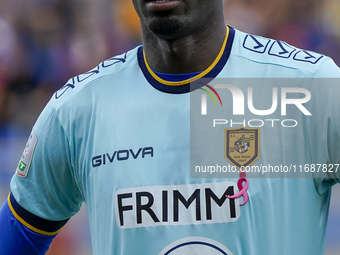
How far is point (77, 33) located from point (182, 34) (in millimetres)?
4593

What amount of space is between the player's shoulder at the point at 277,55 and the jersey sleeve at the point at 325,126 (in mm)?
41

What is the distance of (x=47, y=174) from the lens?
1.75 meters

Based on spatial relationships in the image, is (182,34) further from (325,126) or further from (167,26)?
(325,126)

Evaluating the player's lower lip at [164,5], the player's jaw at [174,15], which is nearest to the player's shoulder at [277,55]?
the player's jaw at [174,15]

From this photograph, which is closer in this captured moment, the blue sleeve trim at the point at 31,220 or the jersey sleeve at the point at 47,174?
the jersey sleeve at the point at 47,174

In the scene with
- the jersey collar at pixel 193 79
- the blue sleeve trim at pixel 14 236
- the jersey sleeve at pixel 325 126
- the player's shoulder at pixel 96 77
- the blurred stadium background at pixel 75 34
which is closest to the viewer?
the jersey sleeve at pixel 325 126

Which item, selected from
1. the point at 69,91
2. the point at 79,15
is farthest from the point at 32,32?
the point at 69,91

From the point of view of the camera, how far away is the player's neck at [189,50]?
1.62 metres

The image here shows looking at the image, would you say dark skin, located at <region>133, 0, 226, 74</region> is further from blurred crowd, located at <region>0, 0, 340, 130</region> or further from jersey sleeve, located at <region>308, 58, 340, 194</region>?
blurred crowd, located at <region>0, 0, 340, 130</region>

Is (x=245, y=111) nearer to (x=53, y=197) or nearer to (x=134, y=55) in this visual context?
(x=134, y=55)

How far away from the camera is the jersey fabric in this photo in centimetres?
147

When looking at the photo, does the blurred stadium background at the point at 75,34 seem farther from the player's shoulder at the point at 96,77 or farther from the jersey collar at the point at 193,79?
the jersey collar at the point at 193,79

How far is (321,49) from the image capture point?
5.68 metres

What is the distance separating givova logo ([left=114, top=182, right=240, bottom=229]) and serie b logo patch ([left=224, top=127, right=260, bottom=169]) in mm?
90
